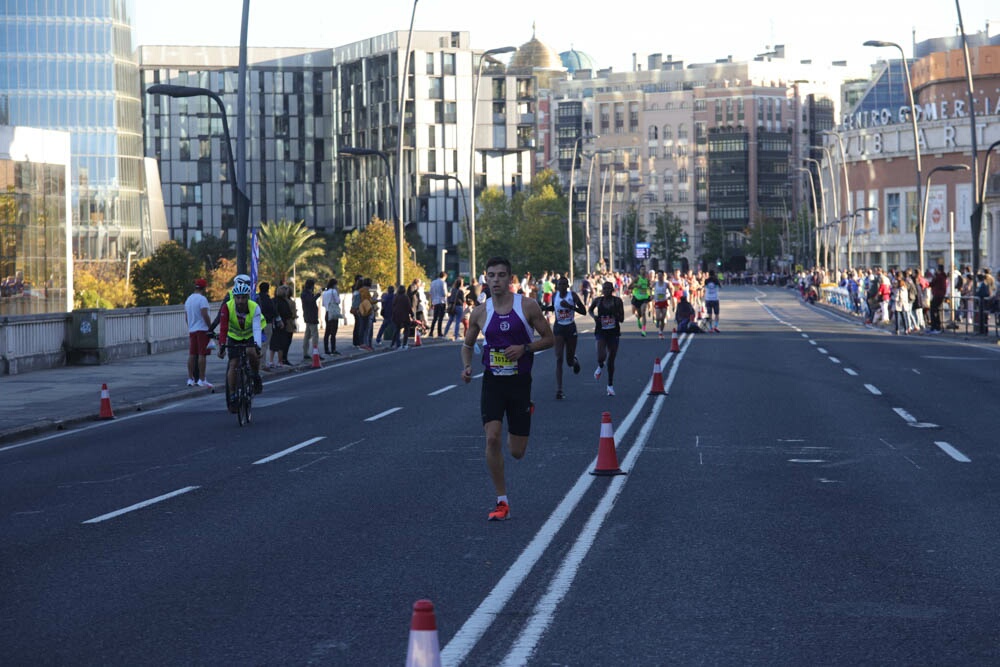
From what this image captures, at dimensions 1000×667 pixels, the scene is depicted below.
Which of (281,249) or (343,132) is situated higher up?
(343,132)

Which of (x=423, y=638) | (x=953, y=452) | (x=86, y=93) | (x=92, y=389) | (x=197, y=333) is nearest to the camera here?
(x=423, y=638)

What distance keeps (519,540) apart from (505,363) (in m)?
1.36

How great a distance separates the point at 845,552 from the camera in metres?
9.26

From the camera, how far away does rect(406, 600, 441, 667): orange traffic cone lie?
202 inches

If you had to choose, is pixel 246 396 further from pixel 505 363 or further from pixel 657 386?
pixel 505 363

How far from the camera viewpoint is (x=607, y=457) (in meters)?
13.1

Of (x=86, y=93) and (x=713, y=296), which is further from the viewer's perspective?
(x=86, y=93)

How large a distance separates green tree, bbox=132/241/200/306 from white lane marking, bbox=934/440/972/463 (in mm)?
47830

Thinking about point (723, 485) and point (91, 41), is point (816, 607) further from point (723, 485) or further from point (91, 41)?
point (91, 41)

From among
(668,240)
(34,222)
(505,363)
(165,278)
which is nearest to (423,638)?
(505,363)

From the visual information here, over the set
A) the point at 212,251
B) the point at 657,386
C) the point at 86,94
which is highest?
the point at 86,94

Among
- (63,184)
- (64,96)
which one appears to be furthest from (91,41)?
(63,184)

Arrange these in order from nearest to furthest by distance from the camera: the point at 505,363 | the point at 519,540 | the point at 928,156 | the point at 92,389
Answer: the point at 519,540
the point at 505,363
the point at 92,389
the point at 928,156

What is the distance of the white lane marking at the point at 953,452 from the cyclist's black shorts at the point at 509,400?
5.41 metres
